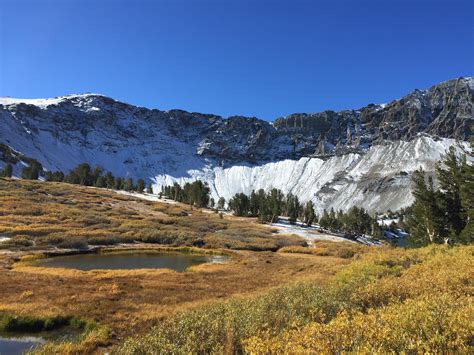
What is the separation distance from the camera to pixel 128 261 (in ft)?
148

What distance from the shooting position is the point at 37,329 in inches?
687

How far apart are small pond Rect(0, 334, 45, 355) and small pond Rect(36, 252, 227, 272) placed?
22.4 meters

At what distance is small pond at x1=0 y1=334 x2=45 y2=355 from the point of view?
14633mm

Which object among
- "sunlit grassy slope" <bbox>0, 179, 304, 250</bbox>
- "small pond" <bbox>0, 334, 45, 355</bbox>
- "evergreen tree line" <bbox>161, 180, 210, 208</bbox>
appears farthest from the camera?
"evergreen tree line" <bbox>161, 180, 210, 208</bbox>

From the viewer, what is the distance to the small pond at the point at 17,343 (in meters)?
14.6

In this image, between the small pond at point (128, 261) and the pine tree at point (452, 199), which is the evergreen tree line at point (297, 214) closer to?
the small pond at point (128, 261)

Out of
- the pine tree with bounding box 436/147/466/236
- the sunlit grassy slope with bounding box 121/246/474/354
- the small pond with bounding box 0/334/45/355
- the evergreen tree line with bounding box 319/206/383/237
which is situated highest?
the pine tree with bounding box 436/147/466/236

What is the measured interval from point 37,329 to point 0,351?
2.88 m

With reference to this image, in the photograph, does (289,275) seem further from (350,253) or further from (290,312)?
(350,253)

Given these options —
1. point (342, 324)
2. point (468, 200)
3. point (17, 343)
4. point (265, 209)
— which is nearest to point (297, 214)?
point (265, 209)

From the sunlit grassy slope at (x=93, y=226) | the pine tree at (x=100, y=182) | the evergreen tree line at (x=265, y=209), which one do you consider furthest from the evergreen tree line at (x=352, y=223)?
the pine tree at (x=100, y=182)

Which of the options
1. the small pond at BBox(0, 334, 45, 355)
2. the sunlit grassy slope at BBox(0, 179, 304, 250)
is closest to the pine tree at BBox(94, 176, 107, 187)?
the sunlit grassy slope at BBox(0, 179, 304, 250)

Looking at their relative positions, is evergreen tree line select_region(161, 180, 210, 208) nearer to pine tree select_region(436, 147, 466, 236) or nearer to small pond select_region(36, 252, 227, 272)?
small pond select_region(36, 252, 227, 272)

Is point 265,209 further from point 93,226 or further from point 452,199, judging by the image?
point 452,199
